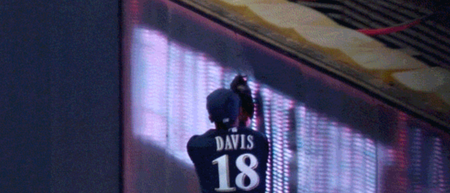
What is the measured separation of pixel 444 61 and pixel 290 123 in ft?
3.78

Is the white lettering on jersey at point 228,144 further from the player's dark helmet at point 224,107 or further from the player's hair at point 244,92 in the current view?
the player's hair at point 244,92

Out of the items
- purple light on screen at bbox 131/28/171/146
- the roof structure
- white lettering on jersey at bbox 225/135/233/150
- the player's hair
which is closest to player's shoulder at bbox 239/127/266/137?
white lettering on jersey at bbox 225/135/233/150

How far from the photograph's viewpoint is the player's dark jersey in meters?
3.73

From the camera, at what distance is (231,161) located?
3.75m

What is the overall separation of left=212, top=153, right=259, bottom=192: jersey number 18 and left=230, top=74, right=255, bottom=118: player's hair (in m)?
0.48

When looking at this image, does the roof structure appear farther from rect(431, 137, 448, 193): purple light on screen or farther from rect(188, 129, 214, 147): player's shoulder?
rect(188, 129, 214, 147): player's shoulder

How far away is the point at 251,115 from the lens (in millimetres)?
4184

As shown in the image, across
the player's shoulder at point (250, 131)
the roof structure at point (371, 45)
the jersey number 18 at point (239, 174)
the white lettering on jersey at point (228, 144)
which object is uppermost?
the roof structure at point (371, 45)

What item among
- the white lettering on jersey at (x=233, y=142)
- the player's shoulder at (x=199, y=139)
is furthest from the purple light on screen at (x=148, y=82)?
the white lettering on jersey at (x=233, y=142)

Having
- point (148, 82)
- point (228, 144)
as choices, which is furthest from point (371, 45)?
point (148, 82)

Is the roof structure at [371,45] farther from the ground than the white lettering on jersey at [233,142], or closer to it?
farther from the ground
